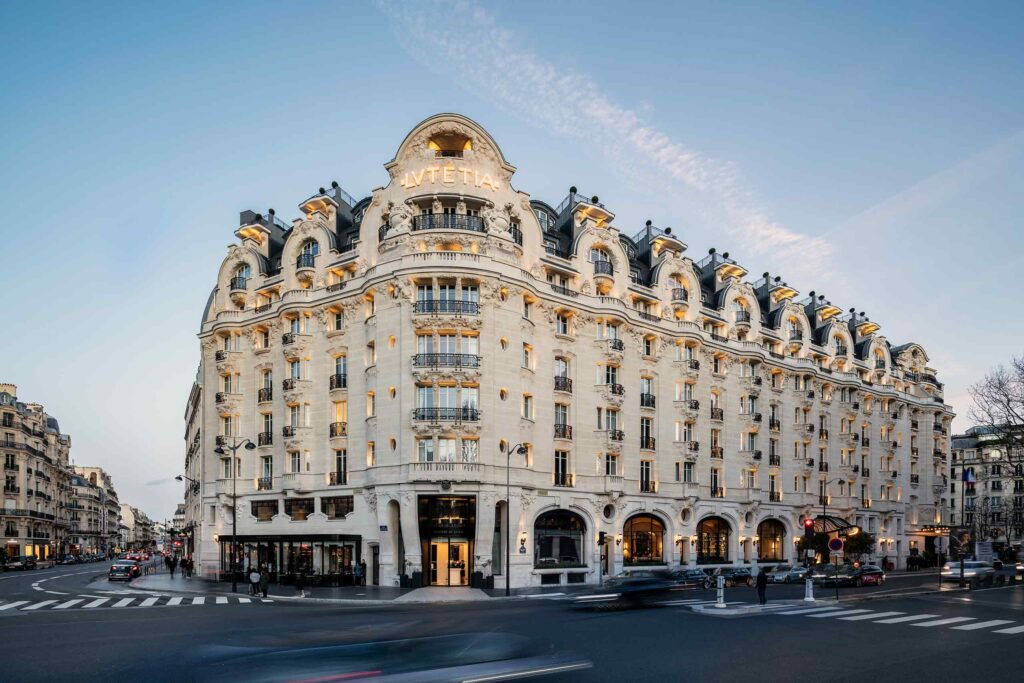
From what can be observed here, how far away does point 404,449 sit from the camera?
4144cm

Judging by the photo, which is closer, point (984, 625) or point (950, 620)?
point (984, 625)

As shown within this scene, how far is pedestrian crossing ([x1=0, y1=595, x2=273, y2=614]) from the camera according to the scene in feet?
98.6

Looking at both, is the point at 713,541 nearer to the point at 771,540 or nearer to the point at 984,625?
the point at 771,540

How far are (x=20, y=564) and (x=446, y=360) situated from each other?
68.0 metres

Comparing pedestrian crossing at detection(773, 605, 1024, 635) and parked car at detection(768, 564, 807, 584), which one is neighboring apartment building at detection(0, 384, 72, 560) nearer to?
parked car at detection(768, 564, 807, 584)

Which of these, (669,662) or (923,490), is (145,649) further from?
(923,490)

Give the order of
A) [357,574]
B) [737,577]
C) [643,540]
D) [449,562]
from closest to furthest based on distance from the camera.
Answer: [449,562]
[357,574]
[737,577]
[643,540]

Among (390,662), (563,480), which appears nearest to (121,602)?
(563,480)

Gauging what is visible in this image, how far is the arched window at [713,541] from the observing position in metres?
56.0

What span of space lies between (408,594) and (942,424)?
7431cm

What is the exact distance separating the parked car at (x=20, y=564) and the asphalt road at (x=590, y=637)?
2446 inches

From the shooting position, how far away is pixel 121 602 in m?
32.5

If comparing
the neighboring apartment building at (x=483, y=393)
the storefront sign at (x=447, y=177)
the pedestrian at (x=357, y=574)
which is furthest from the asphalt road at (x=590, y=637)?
the storefront sign at (x=447, y=177)

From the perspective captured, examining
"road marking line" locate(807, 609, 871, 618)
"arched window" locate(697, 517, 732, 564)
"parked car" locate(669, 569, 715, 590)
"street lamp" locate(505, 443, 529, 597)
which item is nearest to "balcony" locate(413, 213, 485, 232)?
"street lamp" locate(505, 443, 529, 597)
